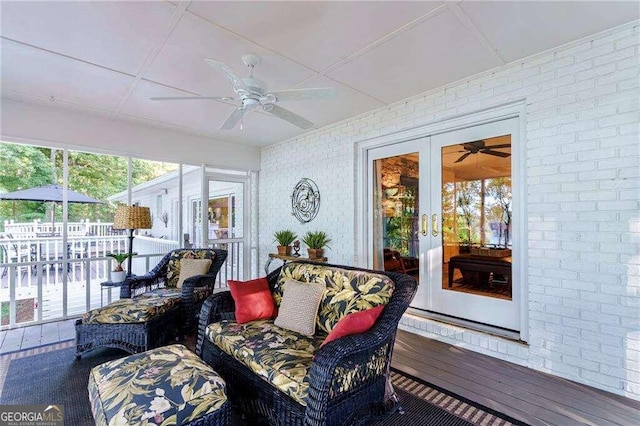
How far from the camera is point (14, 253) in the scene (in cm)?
393

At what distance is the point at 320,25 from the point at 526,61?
6.30 feet

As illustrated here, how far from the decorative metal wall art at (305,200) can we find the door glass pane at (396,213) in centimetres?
102

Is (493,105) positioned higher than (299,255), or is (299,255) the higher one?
(493,105)

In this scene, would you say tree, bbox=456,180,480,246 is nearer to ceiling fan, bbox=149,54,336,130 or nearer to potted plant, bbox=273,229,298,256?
ceiling fan, bbox=149,54,336,130

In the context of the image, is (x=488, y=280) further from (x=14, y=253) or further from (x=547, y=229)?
(x=14, y=253)

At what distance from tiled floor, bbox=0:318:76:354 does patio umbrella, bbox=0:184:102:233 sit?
123 centimetres

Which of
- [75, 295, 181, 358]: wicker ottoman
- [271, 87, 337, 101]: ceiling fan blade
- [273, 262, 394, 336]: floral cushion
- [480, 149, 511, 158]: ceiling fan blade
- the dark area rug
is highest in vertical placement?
[271, 87, 337, 101]: ceiling fan blade

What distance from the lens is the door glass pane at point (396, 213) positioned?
12.6 ft

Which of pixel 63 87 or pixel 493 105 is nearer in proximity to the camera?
pixel 493 105

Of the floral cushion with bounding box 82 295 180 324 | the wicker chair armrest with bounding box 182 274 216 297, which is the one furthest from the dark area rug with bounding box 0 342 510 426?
the wicker chair armrest with bounding box 182 274 216 297

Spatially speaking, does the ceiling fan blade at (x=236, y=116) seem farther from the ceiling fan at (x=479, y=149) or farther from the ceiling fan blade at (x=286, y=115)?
the ceiling fan at (x=479, y=149)

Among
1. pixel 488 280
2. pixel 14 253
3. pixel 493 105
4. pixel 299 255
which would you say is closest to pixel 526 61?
pixel 493 105

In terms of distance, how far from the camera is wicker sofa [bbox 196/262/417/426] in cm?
166

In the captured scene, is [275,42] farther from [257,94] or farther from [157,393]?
[157,393]
